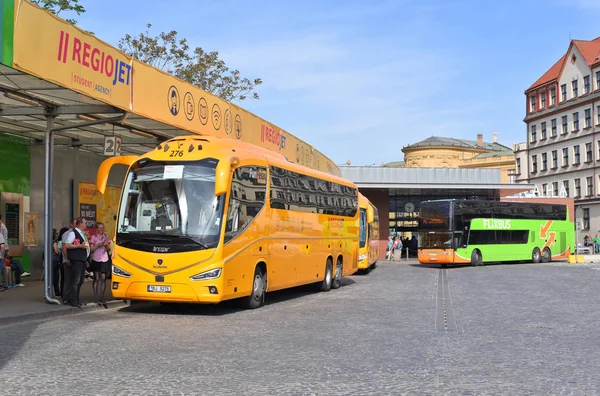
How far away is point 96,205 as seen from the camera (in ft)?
77.6

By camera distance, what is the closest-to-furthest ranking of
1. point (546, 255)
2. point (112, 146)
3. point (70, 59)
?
point (70, 59), point (112, 146), point (546, 255)

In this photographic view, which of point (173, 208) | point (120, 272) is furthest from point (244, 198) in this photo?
point (120, 272)

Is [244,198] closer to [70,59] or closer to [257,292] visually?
[257,292]

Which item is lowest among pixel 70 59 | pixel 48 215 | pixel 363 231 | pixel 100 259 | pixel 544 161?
pixel 100 259

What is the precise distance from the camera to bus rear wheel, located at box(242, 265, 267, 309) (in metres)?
15.4

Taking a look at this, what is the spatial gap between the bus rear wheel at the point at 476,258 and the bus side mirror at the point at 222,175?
1080 inches

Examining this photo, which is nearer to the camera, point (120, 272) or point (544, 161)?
point (120, 272)

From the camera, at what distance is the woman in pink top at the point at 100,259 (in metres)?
15.4

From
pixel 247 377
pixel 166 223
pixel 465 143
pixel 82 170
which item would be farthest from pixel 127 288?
pixel 465 143

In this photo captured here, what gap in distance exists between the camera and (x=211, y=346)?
9.88m

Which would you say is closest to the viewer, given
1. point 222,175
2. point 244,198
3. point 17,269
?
point 222,175

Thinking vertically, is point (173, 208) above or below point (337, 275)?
above

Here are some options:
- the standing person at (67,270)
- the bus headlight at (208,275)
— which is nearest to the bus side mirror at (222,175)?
the bus headlight at (208,275)

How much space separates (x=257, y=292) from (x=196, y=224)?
259 cm
